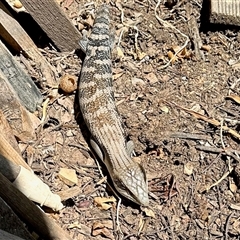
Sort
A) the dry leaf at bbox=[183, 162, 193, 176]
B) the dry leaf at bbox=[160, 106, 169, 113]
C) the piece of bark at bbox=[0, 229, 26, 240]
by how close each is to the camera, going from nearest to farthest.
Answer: the piece of bark at bbox=[0, 229, 26, 240] < the dry leaf at bbox=[183, 162, 193, 176] < the dry leaf at bbox=[160, 106, 169, 113]

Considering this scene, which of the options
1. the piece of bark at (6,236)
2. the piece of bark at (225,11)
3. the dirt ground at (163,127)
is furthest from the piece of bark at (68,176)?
the piece of bark at (225,11)

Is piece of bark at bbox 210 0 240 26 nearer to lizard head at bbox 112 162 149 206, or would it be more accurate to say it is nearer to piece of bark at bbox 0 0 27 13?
lizard head at bbox 112 162 149 206

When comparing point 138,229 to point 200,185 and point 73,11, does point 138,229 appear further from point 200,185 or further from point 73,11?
point 73,11

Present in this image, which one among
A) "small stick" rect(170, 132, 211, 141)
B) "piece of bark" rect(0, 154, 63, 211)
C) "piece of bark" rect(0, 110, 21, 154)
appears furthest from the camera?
"small stick" rect(170, 132, 211, 141)

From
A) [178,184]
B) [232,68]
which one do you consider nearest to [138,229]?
[178,184]

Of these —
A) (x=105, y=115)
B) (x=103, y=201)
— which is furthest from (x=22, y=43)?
(x=103, y=201)

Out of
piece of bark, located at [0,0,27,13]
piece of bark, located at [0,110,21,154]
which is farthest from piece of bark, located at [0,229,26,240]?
piece of bark, located at [0,0,27,13]
